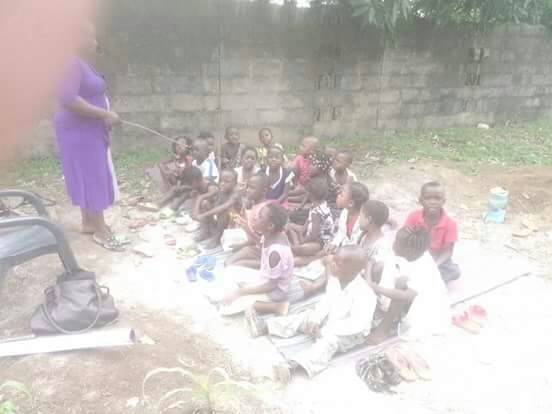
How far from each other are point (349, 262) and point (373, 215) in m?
0.56

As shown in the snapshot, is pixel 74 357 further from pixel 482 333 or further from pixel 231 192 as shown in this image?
pixel 482 333

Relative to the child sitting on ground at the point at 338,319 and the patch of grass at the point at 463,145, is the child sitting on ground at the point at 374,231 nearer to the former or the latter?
the child sitting on ground at the point at 338,319

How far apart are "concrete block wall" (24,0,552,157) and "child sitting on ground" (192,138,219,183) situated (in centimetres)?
112

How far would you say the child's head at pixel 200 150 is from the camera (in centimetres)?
536

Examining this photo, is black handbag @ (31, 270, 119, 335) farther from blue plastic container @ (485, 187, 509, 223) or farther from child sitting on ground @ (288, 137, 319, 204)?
blue plastic container @ (485, 187, 509, 223)

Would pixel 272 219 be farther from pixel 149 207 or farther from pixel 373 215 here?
pixel 149 207

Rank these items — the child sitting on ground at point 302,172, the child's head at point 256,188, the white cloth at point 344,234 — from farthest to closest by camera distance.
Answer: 1. the child sitting on ground at point 302,172
2. the child's head at point 256,188
3. the white cloth at point 344,234

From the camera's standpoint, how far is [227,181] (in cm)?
455

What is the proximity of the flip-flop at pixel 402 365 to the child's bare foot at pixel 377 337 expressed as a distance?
12 centimetres

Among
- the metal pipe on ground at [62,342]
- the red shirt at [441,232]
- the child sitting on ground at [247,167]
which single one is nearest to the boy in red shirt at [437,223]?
the red shirt at [441,232]

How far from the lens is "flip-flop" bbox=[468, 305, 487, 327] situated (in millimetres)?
3420

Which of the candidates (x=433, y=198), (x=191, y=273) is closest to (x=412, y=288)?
(x=433, y=198)

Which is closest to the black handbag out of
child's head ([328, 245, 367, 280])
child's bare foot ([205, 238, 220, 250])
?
child's bare foot ([205, 238, 220, 250])

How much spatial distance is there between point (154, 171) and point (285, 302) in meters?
3.06
